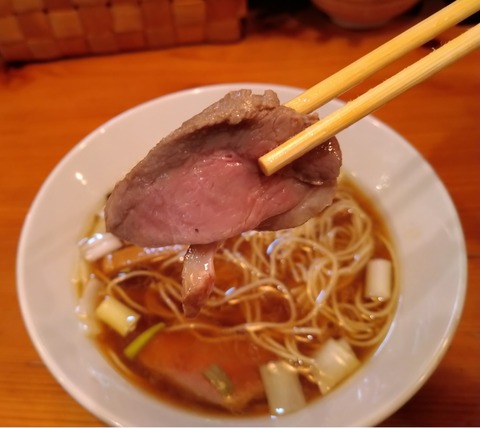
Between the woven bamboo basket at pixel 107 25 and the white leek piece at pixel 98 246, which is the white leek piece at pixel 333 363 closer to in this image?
the white leek piece at pixel 98 246

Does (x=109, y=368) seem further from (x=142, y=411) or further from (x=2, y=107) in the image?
(x=2, y=107)

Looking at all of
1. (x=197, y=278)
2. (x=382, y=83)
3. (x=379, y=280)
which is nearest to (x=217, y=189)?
(x=197, y=278)

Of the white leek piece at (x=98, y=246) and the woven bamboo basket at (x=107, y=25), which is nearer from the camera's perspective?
the white leek piece at (x=98, y=246)

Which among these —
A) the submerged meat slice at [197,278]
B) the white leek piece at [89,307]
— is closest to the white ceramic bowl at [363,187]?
the white leek piece at [89,307]

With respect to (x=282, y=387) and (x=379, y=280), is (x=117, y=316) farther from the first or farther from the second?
(x=379, y=280)

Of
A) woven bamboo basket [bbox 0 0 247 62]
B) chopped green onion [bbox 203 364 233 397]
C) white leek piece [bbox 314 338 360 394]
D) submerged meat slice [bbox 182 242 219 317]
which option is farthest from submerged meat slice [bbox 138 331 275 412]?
woven bamboo basket [bbox 0 0 247 62]

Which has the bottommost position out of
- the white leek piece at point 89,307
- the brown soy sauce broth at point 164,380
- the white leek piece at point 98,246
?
the brown soy sauce broth at point 164,380

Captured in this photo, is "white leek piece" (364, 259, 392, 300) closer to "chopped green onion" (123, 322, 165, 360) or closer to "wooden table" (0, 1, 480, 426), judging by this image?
"wooden table" (0, 1, 480, 426)
